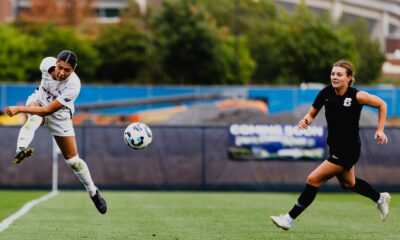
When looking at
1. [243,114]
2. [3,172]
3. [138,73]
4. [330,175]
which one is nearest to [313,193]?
[330,175]

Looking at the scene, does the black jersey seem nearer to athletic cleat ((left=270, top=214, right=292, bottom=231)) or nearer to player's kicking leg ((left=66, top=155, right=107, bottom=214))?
athletic cleat ((left=270, top=214, right=292, bottom=231))

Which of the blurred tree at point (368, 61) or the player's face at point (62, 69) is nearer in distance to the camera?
the player's face at point (62, 69)

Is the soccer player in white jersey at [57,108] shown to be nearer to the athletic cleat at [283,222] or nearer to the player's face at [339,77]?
the athletic cleat at [283,222]

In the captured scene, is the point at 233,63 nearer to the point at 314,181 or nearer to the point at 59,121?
the point at 59,121

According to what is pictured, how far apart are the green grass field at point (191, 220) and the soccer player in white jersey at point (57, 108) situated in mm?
877

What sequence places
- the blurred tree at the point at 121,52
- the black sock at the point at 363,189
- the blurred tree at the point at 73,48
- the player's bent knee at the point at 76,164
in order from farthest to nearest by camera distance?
1. the blurred tree at the point at 121,52
2. the blurred tree at the point at 73,48
3. the player's bent knee at the point at 76,164
4. the black sock at the point at 363,189

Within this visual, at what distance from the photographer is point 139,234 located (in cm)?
923

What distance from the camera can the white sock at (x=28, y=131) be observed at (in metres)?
9.31

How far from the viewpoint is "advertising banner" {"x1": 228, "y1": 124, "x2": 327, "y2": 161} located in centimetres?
1912

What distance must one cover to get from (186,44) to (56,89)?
40.7 metres

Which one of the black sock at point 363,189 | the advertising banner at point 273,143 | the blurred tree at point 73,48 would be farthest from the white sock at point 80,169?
the blurred tree at point 73,48

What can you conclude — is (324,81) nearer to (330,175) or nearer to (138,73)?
(138,73)

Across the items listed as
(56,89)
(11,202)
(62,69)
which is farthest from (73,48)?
(62,69)

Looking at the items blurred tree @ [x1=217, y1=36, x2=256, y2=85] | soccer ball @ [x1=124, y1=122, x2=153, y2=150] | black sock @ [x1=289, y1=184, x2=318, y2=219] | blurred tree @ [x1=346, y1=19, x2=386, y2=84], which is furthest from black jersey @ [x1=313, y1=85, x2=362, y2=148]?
blurred tree @ [x1=346, y1=19, x2=386, y2=84]
